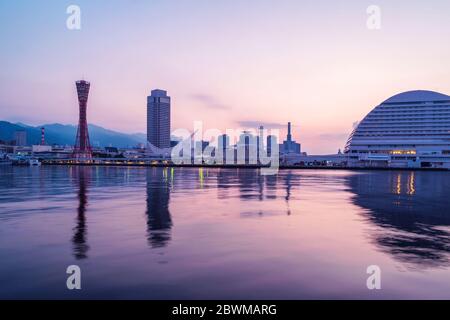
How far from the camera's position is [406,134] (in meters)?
184

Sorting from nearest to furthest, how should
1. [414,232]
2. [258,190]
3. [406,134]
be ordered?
[414,232] < [258,190] < [406,134]

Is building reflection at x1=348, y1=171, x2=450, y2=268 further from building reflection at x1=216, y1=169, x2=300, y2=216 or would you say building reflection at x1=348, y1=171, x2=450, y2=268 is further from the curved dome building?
the curved dome building

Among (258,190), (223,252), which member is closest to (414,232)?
(223,252)

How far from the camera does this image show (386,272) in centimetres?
1212

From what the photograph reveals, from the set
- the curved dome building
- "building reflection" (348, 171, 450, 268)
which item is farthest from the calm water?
the curved dome building

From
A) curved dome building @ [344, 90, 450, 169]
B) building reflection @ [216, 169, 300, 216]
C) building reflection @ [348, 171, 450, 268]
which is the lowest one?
building reflection @ [348, 171, 450, 268]

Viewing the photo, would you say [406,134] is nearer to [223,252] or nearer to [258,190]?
[258,190]

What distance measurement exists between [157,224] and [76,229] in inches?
160

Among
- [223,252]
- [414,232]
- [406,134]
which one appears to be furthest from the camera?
[406,134]

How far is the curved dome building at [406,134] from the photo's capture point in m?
170

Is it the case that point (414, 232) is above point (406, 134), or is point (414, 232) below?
below

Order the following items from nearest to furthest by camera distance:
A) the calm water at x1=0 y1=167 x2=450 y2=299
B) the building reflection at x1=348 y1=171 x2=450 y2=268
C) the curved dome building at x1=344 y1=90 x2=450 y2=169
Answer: the calm water at x1=0 y1=167 x2=450 y2=299 → the building reflection at x1=348 y1=171 x2=450 y2=268 → the curved dome building at x1=344 y1=90 x2=450 y2=169

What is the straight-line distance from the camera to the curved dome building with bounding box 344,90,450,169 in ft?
558
